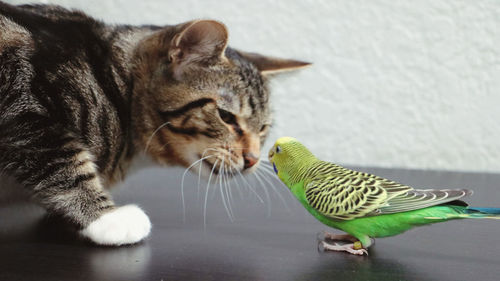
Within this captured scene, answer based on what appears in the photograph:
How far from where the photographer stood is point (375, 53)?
1570mm

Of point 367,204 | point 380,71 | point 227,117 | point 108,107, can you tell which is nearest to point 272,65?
point 227,117

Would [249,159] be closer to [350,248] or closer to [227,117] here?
[227,117]

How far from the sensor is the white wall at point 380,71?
5.06 feet

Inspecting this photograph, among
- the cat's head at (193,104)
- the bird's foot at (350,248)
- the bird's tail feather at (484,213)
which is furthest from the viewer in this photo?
the cat's head at (193,104)

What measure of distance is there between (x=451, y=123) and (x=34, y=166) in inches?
49.9

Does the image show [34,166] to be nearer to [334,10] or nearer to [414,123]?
[334,10]

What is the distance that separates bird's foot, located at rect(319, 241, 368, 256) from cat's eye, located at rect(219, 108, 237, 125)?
0.83 ft

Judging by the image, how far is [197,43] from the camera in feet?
2.69

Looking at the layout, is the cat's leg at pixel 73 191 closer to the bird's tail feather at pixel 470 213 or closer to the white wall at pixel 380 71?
the bird's tail feather at pixel 470 213

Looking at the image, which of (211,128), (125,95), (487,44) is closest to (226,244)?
(211,128)

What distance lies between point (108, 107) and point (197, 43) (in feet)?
0.57

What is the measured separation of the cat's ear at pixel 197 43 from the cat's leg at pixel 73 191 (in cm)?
22

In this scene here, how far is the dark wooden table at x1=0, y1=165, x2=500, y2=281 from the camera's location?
0.61 meters

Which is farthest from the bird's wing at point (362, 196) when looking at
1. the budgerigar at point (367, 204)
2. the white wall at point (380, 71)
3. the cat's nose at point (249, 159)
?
the white wall at point (380, 71)
